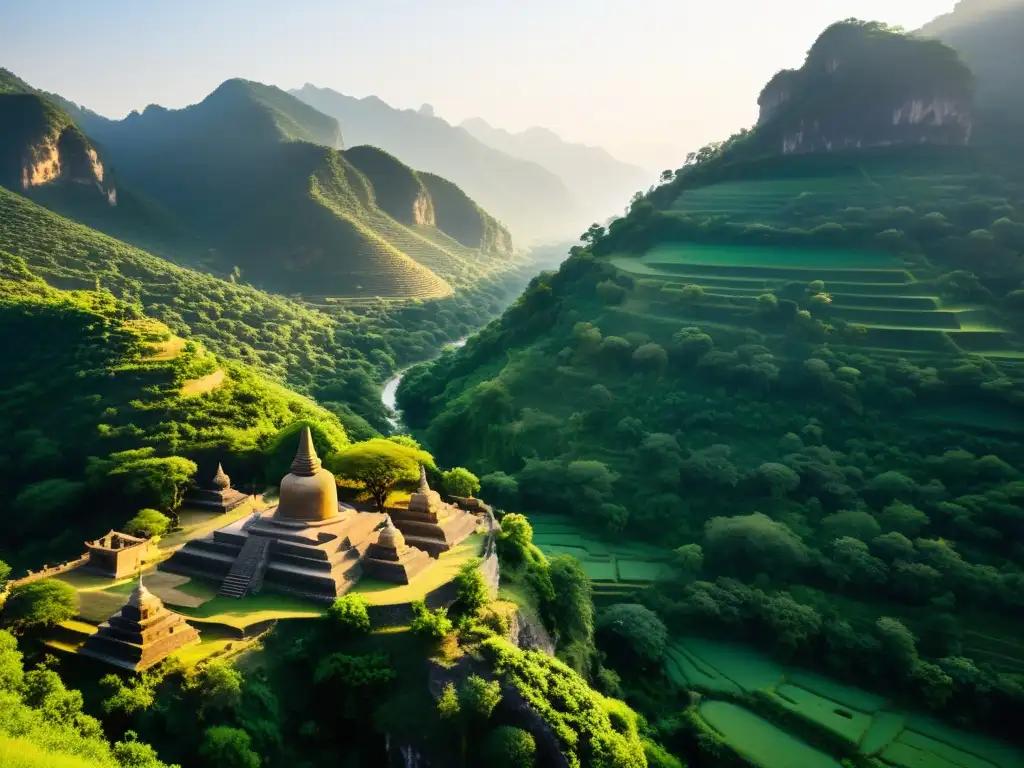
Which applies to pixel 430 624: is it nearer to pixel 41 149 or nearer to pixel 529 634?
pixel 529 634

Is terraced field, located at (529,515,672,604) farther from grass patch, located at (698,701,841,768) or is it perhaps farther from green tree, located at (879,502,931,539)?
green tree, located at (879,502,931,539)

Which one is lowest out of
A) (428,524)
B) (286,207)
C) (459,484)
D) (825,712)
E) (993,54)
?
(825,712)

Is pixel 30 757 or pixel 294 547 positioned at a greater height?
pixel 30 757

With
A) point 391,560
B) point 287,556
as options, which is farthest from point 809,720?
point 287,556

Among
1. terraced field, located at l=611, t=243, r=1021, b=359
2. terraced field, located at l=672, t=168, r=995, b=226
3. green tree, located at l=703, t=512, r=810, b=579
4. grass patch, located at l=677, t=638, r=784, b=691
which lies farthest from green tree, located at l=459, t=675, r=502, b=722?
terraced field, located at l=672, t=168, r=995, b=226

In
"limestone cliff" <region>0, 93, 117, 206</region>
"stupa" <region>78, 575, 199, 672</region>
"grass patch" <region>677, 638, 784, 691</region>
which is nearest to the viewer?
"stupa" <region>78, 575, 199, 672</region>

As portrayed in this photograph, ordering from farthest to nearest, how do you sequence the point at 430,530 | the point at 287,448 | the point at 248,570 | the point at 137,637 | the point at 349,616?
the point at 287,448, the point at 430,530, the point at 248,570, the point at 349,616, the point at 137,637

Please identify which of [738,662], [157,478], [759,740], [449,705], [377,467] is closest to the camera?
[449,705]
